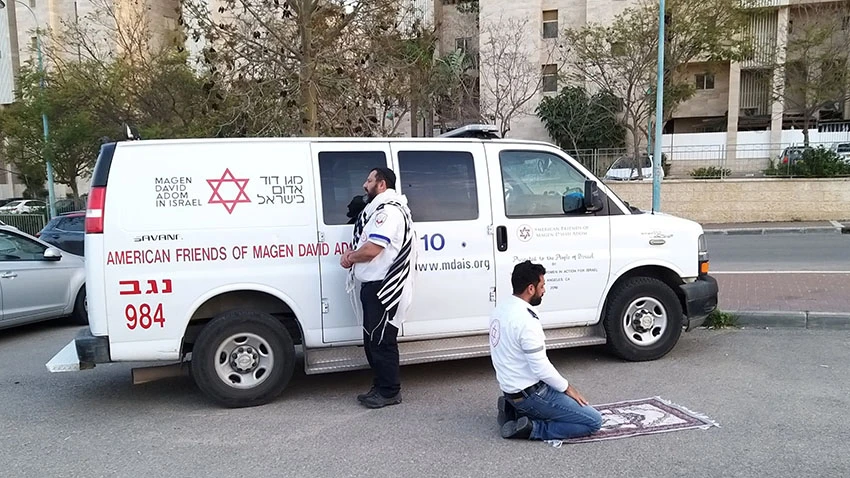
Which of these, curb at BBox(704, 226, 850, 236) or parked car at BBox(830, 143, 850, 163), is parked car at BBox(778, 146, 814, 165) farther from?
curb at BBox(704, 226, 850, 236)

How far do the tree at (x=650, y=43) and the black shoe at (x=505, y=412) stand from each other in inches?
811

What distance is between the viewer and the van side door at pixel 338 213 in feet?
17.1

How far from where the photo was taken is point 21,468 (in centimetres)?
413

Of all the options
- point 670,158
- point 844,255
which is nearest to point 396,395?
point 844,255

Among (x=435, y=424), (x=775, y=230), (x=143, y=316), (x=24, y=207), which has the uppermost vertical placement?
(x=24, y=207)

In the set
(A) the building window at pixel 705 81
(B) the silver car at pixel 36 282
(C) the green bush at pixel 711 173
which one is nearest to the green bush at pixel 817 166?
(C) the green bush at pixel 711 173

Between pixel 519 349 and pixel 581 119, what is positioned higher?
pixel 581 119

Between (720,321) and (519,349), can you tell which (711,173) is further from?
(519,349)

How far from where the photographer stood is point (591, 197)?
574 cm

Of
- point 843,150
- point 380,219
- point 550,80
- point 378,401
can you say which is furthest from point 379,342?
point 550,80

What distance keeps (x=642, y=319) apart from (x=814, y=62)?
30.4 meters

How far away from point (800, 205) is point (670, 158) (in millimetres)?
6412

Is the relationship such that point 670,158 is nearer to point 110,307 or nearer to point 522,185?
point 522,185

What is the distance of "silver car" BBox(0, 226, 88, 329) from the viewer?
7848 mm
